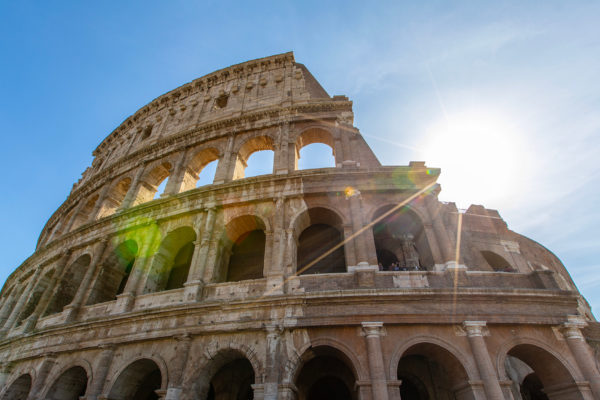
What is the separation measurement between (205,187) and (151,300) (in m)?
4.22

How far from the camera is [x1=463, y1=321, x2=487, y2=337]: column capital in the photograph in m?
7.71

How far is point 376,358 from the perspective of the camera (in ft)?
24.4

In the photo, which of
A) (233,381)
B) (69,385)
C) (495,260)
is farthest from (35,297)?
(495,260)

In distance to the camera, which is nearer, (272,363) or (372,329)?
(272,363)

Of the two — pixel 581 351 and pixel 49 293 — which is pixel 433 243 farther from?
pixel 49 293

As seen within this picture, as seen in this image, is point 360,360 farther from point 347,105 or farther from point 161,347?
point 347,105

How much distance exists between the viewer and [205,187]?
463 inches

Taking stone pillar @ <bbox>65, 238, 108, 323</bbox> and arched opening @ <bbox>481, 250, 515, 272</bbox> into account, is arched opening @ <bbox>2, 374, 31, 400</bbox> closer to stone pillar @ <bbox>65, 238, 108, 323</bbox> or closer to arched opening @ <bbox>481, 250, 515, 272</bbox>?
stone pillar @ <bbox>65, 238, 108, 323</bbox>

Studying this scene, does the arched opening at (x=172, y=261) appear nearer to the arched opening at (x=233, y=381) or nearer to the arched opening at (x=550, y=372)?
the arched opening at (x=233, y=381)

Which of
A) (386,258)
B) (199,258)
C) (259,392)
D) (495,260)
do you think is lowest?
(259,392)

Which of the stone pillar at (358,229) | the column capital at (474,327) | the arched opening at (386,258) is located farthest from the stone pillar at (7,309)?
the column capital at (474,327)

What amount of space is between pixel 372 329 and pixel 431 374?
2.95 metres

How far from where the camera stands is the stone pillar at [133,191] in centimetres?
1416

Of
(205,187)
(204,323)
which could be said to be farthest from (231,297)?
(205,187)
